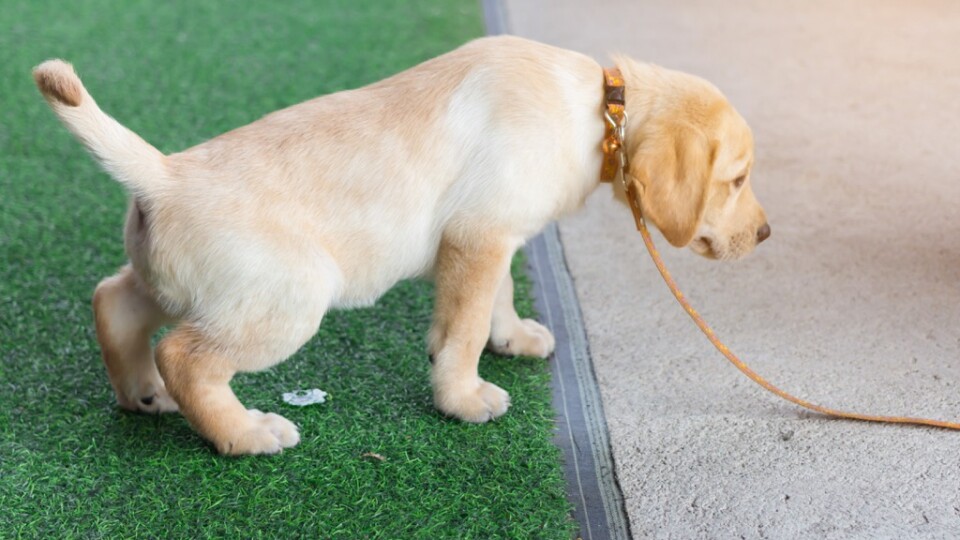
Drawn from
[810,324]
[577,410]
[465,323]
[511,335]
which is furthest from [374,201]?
[810,324]

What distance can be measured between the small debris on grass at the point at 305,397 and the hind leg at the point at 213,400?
17cm

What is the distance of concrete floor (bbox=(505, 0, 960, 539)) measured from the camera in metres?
2.38

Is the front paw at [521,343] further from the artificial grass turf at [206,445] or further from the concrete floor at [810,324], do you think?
the concrete floor at [810,324]

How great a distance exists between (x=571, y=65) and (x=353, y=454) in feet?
3.84

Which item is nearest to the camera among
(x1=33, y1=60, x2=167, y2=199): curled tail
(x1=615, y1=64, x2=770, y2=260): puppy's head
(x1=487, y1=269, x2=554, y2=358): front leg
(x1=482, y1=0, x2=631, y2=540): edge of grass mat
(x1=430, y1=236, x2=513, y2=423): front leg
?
(x1=33, y1=60, x2=167, y2=199): curled tail

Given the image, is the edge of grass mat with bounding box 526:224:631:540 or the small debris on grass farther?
the small debris on grass

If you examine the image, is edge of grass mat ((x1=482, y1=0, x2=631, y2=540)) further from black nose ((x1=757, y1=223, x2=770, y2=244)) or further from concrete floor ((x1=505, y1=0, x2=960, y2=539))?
black nose ((x1=757, y1=223, x2=770, y2=244))

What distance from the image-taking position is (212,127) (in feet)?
15.4

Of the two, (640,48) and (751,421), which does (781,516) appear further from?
(640,48)

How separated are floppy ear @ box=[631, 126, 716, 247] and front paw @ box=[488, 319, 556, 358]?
712 mm

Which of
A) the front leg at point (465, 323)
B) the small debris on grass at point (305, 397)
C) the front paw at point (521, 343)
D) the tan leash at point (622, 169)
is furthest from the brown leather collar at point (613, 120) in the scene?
the small debris on grass at point (305, 397)

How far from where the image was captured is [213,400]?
97.5 inches

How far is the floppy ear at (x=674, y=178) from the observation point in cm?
246

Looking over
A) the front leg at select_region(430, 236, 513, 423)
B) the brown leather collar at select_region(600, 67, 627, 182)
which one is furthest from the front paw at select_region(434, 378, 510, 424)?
the brown leather collar at select_region(600, 67, 627, 182)
